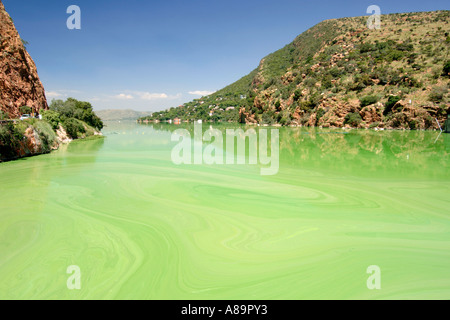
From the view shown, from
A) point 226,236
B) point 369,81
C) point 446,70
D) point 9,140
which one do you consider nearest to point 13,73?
point 9,140

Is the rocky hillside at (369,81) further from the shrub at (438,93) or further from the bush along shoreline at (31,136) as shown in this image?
the bush along shoreline at (31,136)

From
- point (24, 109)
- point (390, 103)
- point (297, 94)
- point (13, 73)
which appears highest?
point (297, 94)

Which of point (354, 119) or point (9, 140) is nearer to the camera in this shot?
point (9, 140)

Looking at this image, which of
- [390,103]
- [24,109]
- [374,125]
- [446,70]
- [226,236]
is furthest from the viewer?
[374,125]

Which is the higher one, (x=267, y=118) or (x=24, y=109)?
(x=267, y=118)

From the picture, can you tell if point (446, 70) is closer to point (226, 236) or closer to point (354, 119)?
point (354, 119)

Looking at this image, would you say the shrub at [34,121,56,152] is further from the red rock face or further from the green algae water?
the red rock face
